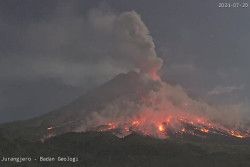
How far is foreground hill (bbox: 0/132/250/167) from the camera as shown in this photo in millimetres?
118250

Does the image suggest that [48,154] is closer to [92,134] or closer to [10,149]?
[10,149]

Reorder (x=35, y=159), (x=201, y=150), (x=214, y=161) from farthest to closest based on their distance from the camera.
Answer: (x=201, y=150) → (x=214, y=161) → (x=35, y=159)

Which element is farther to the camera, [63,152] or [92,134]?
[92,134]

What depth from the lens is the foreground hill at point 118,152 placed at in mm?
118250

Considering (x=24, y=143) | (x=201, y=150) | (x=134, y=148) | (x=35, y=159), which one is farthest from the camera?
(x=201, y=150)

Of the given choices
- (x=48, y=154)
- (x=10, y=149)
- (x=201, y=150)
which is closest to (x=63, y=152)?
(x=48, y=154)

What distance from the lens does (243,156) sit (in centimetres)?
13650

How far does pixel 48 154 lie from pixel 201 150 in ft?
240

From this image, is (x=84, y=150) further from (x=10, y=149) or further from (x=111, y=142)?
(x=10, y=149)

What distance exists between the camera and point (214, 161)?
124688mm

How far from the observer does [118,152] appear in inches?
5659

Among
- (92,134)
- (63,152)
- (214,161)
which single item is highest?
(92,134)

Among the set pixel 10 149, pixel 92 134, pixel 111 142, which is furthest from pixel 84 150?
pixel 10 149

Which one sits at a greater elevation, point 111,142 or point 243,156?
point 111,142
